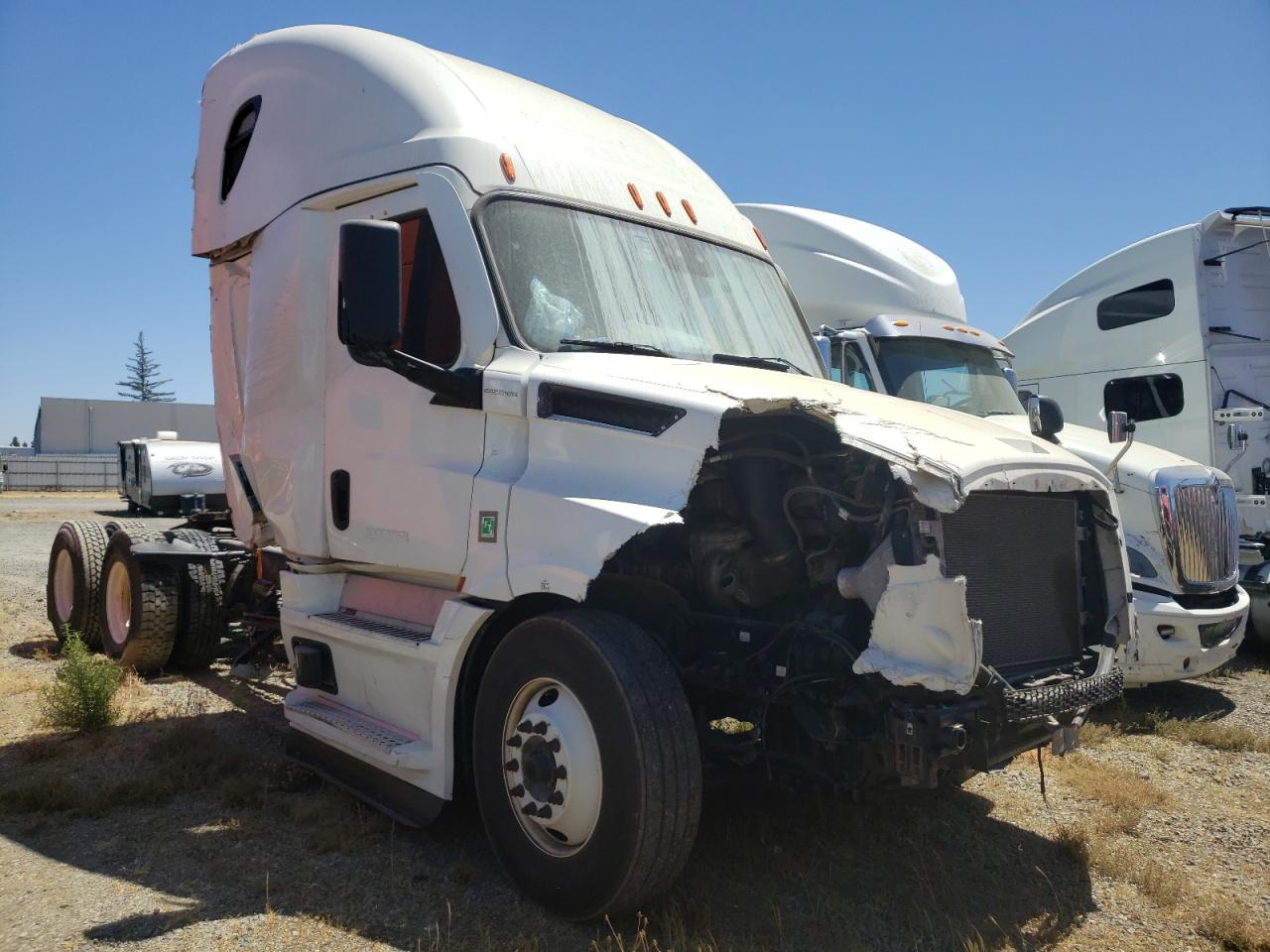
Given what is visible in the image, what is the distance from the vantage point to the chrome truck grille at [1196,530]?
22.7 feet

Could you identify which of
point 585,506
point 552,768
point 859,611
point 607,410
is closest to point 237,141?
point 607,410

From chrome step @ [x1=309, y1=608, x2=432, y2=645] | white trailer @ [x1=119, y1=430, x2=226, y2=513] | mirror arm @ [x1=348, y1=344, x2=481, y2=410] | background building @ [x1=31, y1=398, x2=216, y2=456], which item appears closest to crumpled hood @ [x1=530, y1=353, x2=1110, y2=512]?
mirror arm @ [x1=348, y1=344, x2=481, y2=410]

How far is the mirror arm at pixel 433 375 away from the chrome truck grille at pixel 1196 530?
17.1 ft

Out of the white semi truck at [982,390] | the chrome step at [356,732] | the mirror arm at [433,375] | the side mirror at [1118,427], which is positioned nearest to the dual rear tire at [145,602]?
the chrome step at [356,732]

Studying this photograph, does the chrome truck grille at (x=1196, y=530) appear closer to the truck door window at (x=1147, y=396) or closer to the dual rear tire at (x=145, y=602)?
the truck door window at (x=1147, y=396)

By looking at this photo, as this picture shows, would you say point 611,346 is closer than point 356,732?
Yes

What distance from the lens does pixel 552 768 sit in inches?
144

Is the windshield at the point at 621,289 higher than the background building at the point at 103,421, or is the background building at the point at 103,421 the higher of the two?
Result: the background building at the point at 103,421

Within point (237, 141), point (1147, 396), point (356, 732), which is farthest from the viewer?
point (1147, 396)

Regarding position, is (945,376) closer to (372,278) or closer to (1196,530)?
(1196,530)

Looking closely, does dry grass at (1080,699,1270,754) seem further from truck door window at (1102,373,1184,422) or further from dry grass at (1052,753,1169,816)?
truck door window at (1102,373,1184,422)

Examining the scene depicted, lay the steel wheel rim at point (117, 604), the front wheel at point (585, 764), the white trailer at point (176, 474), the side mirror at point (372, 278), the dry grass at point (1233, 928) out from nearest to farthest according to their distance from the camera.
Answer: the front wheel at point (585, 764), the dry grass at point (1233, 928), the side mirror at point (372, 278), the steel wheel rim at point (117, 604), the white trailer at point (176, 474)

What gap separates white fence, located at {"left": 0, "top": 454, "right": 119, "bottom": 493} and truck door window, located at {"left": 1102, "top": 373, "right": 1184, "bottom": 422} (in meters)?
38.0

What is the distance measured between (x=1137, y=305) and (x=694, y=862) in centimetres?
874
